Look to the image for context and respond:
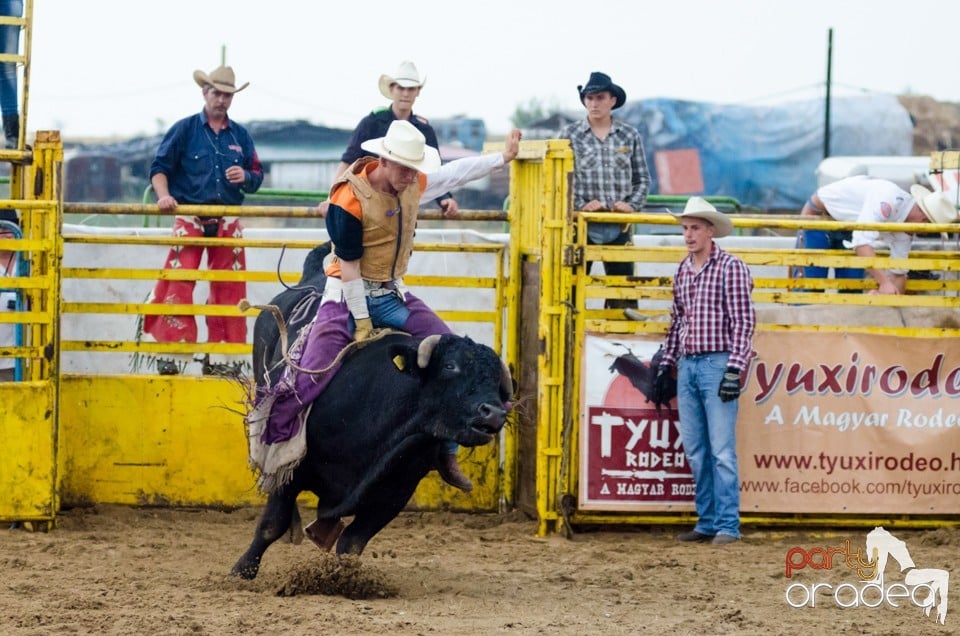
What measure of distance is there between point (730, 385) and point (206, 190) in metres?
3.58

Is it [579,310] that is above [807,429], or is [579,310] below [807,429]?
above

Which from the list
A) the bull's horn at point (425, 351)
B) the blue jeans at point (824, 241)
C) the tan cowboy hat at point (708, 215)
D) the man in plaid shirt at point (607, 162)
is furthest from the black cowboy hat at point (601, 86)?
the bull's horn at point (425, 351)

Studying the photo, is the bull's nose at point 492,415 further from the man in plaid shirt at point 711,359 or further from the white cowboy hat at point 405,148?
the man in plaid shirt at point 711,359

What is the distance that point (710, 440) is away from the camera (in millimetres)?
7973

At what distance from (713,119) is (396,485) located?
1817 cm

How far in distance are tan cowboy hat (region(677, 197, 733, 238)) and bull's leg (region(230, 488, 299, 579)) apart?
108 inches

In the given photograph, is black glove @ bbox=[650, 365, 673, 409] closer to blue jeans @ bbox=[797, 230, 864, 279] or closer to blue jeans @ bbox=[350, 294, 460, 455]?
blue jeans @ bbox=[350, 294, 460, 455]

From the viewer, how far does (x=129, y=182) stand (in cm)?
2630

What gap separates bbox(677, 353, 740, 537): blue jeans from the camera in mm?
7914

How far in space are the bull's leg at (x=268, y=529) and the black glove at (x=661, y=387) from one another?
2406 millimetres

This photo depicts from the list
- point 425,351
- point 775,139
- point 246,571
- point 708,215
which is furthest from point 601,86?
point 775,139

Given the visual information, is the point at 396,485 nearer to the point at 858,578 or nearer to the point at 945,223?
the point at 858,578

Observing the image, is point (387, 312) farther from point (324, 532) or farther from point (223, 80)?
point (223, 80)

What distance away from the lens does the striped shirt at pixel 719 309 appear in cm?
Answer: 785
